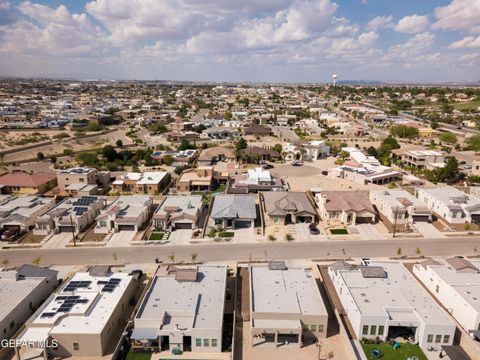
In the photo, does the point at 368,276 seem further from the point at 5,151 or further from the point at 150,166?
the point at 5,151

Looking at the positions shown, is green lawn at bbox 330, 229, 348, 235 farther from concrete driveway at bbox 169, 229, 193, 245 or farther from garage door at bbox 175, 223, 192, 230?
garage door at bbox 175, 223, 192, 230

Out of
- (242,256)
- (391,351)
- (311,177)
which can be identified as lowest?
(391,351)

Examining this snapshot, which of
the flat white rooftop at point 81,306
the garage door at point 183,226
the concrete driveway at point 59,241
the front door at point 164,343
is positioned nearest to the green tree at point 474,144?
the garage door at point 183,226

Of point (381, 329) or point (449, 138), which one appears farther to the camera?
point (449, 138)

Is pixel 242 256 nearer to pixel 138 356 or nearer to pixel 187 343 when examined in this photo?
pixel 187 343

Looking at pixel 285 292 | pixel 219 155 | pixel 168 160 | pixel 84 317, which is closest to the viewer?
pixel 84 317

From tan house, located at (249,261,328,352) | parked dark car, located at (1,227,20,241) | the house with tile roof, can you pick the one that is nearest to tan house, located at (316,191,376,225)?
the house with tile roof

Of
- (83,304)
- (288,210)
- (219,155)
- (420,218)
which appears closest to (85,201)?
(83,304)
